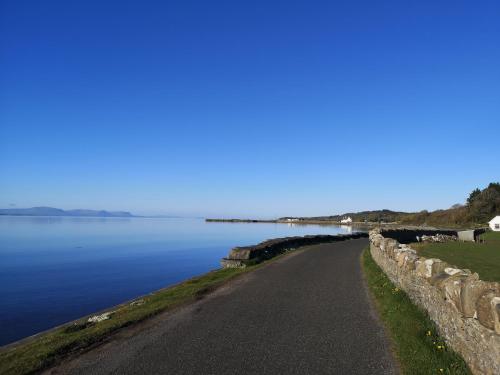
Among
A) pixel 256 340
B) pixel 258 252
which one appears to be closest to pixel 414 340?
pixel 256 340

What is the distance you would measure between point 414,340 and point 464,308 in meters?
1.97

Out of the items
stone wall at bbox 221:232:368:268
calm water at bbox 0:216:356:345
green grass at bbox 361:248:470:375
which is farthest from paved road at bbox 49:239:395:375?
stone wall at bbox 221:232:368:268

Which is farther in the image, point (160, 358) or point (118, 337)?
point (118, 337)

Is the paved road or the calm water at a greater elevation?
the paved road

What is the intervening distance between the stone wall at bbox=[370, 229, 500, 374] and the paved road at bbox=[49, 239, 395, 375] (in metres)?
1.33

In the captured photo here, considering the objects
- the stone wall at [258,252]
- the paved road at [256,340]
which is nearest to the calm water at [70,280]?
the stone wall at [258,252]

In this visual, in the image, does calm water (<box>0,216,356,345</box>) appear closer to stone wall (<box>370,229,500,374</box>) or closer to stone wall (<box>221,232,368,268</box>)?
stone wall (<box>221,232,368,268</box>)

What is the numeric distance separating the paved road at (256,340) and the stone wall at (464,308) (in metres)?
1.33

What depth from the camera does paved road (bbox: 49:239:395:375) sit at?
7.01 metres

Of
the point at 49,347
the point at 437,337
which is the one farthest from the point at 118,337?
the point at 437,337

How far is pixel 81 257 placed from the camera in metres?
40.0

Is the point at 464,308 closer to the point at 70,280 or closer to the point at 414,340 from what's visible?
the point at 414,340

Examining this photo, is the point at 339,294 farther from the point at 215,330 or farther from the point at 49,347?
the point at 49,347

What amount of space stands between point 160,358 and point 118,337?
2.10 metres
